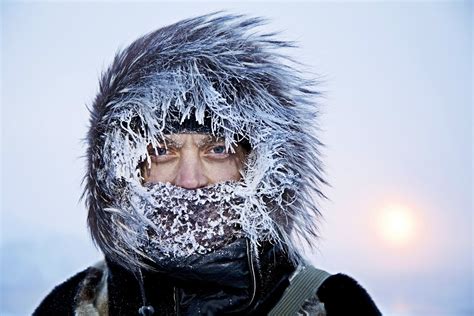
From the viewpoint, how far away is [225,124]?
1819mm

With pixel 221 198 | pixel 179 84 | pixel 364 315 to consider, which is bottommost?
pixel 364 315

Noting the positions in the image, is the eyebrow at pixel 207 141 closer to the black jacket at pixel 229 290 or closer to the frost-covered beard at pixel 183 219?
the frost-covered beard at pixel 183 219

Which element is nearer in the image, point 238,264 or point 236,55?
point 238,264

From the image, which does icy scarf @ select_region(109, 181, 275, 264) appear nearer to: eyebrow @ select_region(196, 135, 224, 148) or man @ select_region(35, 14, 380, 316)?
man @ select_region(35, 14, 380, 316)

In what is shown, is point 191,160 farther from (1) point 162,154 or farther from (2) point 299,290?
(2) point 299,290

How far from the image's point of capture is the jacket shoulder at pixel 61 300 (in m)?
1.87

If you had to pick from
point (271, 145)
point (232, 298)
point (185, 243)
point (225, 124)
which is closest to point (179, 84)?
point (225, 124)

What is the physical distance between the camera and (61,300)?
1.90 meters

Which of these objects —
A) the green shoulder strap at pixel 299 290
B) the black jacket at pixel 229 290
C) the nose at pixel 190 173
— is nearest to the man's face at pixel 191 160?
the nose at pixel 190 173

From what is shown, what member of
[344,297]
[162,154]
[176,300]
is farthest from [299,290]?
[162,154]

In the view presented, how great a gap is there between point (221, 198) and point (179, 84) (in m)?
0.34

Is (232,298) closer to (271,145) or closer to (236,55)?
(271,145)

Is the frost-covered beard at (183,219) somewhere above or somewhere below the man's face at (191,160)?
below

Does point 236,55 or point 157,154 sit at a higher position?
point 236,55
